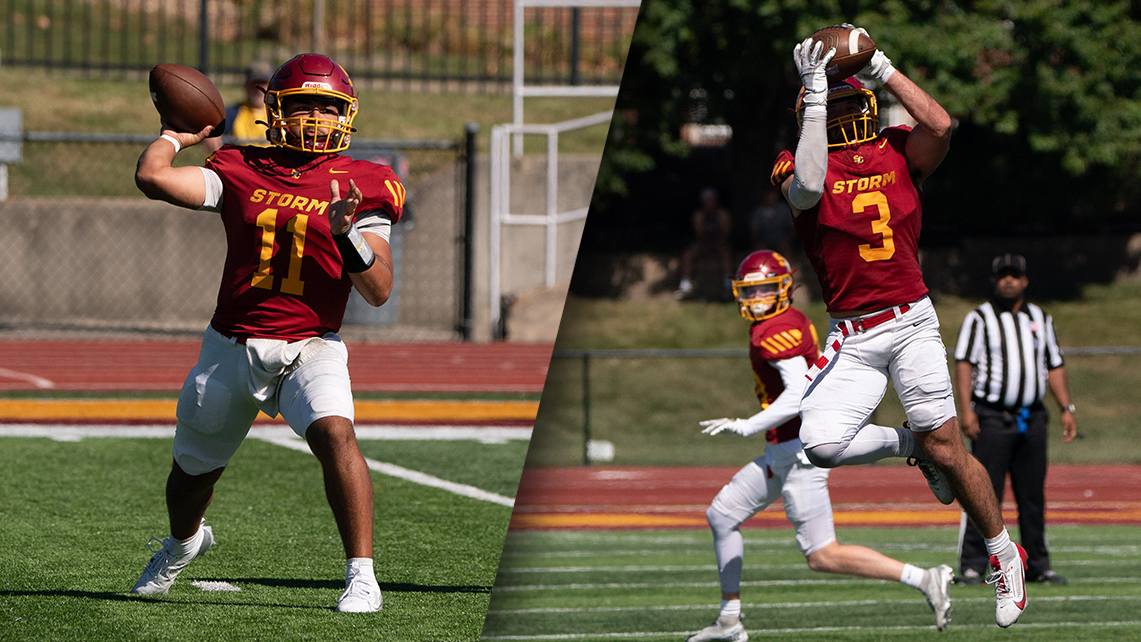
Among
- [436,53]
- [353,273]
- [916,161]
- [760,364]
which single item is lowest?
[760,364]

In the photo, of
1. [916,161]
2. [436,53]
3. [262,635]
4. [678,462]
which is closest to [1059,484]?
[678,462]

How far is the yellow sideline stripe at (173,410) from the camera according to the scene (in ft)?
31.6

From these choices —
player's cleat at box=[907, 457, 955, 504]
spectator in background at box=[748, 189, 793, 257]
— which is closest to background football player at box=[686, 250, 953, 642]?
player's cleat at box=[907, 457, 955, 504]

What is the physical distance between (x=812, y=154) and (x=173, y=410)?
22.9ft

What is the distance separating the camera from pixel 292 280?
440cm

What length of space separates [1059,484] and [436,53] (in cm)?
1761

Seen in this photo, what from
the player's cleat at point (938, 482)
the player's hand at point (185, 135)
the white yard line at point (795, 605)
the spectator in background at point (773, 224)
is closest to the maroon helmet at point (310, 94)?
the player's hand at point (185, 135)

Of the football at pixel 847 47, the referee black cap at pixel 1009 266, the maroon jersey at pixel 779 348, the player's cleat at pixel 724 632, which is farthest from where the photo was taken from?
the referee black cap at pixel 1009 266

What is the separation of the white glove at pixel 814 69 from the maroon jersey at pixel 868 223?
0.33m

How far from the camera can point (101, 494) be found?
682 cm

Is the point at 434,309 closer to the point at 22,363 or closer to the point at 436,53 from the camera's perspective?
the point at 22,363

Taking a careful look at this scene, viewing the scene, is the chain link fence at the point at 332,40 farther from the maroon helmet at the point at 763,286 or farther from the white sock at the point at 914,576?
the white sock at the point at 914,576

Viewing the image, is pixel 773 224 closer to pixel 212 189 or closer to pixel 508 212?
pixel 508 212

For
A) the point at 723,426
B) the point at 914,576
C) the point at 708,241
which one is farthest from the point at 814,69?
the point at 708,241
